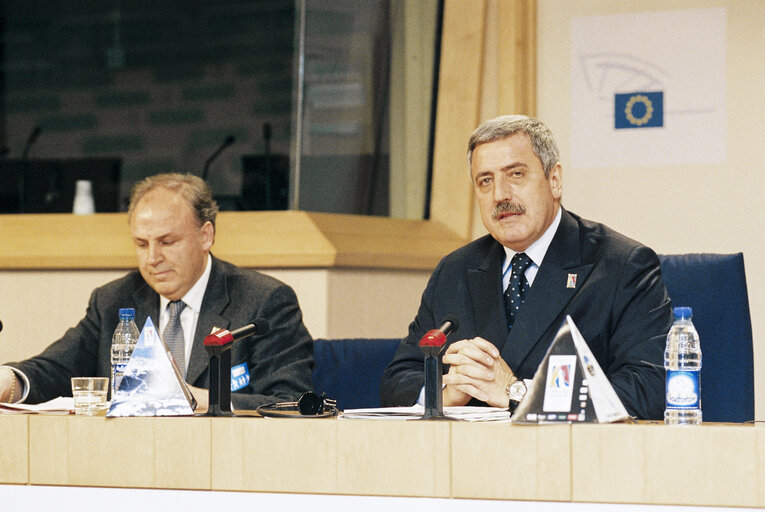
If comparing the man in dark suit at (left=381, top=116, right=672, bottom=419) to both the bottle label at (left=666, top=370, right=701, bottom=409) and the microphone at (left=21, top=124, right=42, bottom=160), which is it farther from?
the microphone at (left=21, top=124, right=42, bottom=160)

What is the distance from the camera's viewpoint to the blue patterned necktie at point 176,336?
8.80 feet

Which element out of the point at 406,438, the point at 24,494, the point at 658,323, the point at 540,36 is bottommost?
the point at 24,494

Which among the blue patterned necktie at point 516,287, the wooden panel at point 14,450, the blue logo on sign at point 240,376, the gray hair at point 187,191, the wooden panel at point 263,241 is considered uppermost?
the gray hair at point 187,191

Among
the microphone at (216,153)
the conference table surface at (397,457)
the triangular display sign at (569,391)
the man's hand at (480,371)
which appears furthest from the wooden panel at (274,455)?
the microphone at (216,153)

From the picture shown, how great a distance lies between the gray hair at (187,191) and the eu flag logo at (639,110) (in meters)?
1.53

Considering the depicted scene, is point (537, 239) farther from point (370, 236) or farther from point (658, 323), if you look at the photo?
point (370, 236)

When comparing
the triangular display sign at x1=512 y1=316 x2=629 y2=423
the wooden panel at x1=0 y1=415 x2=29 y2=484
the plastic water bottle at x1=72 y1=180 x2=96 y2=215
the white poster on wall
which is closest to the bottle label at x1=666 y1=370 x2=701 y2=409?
the triangular display sign at x1=512 y1=316 x2=629 y2=423

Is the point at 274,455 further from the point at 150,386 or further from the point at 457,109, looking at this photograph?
the point at 457,109

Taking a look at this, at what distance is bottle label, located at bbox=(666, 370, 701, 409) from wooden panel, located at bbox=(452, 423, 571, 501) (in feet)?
0.85

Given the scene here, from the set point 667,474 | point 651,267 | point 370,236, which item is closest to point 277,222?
point 370,236

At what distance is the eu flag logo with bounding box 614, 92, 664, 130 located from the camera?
3.55m

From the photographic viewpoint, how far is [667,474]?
4.66ft

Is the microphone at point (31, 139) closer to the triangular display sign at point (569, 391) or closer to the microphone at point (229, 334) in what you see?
the microphone at point (229, 334)

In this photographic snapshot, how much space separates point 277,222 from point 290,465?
1.80m
